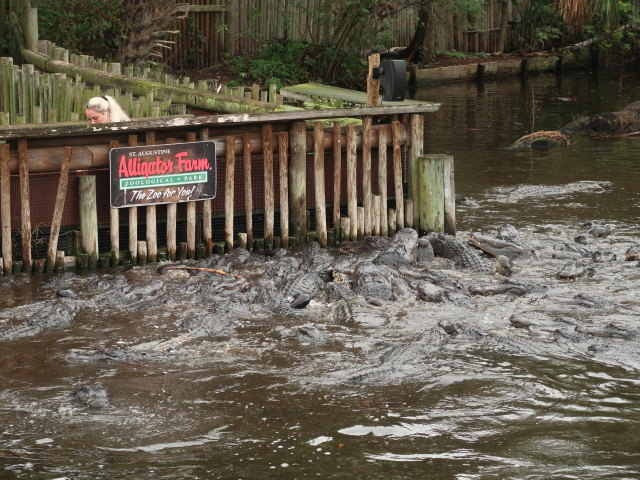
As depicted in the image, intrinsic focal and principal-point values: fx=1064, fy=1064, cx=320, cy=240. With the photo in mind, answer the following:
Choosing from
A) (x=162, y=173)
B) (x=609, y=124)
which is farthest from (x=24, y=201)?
(x=609, y=124)

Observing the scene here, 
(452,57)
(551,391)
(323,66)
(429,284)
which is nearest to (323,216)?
(429,284)

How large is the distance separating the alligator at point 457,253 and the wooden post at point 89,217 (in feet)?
11.6

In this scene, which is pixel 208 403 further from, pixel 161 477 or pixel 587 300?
pixel 587 300

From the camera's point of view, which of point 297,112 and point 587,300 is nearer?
point 587,300

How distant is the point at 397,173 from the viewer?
11828 mm

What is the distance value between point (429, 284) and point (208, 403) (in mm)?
3284

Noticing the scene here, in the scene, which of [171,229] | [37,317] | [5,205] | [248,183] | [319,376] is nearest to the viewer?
[319,376]

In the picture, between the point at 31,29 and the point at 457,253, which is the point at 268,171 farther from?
the point at 31,29

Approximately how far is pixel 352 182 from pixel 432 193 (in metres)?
0.98

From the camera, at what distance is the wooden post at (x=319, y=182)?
37.0ft

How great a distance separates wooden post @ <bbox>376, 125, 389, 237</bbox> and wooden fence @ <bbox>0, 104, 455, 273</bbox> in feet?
0.04

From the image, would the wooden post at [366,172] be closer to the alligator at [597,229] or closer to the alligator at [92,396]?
the alligator at [597,229]

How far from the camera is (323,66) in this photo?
26.2 metres

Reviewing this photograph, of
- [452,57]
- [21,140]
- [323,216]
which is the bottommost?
[323,216]
